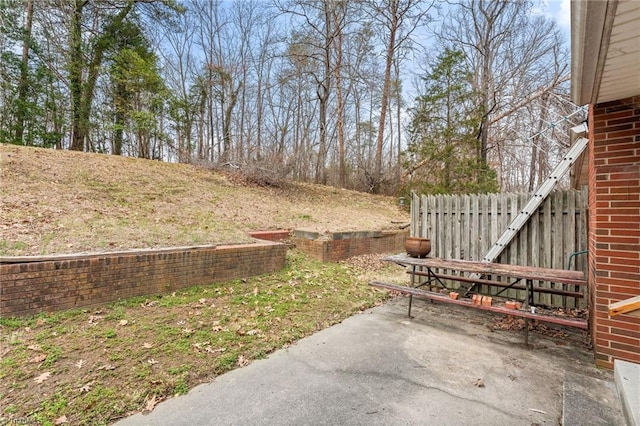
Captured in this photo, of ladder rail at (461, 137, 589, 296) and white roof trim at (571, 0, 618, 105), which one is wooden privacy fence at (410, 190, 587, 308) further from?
white roof trim at (571, 0, 618, 105)

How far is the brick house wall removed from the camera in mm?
2805

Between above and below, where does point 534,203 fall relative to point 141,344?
above

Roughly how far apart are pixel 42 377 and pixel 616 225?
528 centimetres

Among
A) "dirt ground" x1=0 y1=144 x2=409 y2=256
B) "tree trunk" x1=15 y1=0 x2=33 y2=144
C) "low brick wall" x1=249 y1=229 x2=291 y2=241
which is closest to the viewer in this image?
"dirt ground" x1=0 y1=144 x2=409 y2=256

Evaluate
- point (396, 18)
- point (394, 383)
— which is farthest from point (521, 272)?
point (396, 18)

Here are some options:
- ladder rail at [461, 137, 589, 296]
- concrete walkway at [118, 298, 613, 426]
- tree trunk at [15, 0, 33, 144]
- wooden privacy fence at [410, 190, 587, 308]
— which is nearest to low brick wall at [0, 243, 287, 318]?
concrete walkway at [118, 298, 613, 426]

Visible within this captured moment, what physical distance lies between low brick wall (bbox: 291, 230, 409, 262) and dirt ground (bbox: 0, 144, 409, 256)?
1.70ft

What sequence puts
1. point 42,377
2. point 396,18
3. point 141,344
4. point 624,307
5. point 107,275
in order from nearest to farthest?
point 624,307
point 42,377
point 141,344
point 107,275
point 396,18

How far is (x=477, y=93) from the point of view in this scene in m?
9.51

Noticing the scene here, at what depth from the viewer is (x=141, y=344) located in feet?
10.0

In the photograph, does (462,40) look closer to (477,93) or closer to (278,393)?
(477,93)

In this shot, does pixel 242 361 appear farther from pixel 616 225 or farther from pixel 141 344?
pixel 616 225

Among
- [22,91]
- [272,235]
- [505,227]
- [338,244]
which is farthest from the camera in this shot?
[22,91]

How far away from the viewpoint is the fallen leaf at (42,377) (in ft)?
7.90
